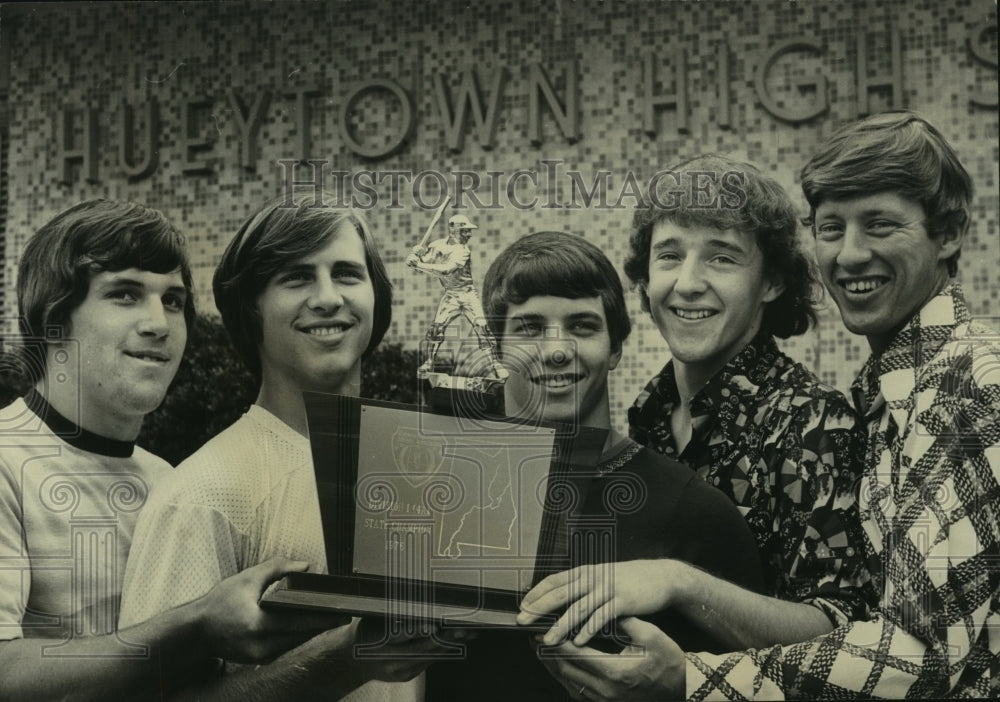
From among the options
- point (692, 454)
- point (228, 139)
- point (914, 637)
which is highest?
point (228, 139)

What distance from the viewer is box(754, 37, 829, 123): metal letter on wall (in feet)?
16.9

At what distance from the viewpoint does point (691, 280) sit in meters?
5.01

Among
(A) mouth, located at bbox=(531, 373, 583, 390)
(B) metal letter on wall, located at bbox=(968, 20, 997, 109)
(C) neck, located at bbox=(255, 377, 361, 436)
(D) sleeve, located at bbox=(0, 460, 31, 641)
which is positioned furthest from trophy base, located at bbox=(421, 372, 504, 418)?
(B) metal letter on wall, located at bbox=(968, 20, 997, 109)

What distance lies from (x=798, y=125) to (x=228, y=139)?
2282 mm

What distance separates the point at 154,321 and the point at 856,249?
2706mm

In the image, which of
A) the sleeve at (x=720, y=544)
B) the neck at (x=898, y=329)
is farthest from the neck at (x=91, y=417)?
the neck at (x=898, y=329)

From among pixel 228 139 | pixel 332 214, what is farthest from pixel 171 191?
pixel 332 214

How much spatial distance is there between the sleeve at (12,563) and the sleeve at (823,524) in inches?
111

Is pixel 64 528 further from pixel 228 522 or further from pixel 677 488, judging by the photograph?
pixel 677 488

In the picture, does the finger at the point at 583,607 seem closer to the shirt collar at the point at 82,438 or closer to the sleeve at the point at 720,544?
the sleeve at the point at 720,544

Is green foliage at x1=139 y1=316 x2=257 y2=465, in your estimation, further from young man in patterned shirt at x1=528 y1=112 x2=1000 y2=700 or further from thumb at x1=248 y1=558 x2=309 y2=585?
young man in patterned shirt at x1=528 y1=112 x2=1000 y2=700

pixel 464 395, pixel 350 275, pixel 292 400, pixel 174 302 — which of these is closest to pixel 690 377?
pixel 464 395

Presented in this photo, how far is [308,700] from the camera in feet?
16.1

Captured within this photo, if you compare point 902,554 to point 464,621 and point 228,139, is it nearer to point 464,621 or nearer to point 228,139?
point 464,621
